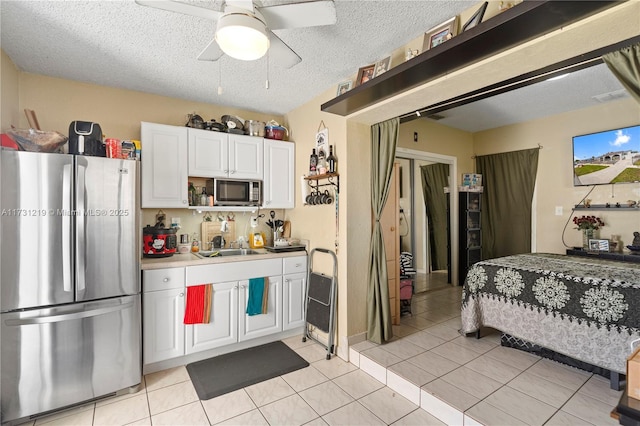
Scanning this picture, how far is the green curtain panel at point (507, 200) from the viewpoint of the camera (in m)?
4.48

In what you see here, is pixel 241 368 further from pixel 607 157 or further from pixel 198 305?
pixel 607 157

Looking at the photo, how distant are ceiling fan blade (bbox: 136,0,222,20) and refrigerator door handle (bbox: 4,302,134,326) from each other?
6.88 ft

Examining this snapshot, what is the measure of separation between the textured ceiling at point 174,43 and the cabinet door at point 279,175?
69cm

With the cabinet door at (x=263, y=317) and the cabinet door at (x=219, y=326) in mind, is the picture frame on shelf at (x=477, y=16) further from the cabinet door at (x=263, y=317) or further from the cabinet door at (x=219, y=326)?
the cabinet door at (x=219, y=326)

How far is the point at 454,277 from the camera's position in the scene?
4984 millimetres

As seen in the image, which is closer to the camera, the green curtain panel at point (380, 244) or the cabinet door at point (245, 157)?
the green curtain panel at point (380, 244)

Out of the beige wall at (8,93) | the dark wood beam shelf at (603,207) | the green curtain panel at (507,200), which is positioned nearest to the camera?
the beige wall at (8,93)

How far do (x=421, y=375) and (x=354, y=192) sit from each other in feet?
5.49

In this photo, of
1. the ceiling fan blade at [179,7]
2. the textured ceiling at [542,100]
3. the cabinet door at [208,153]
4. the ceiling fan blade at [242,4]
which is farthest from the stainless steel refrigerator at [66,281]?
the textured ceiling at [542,100]

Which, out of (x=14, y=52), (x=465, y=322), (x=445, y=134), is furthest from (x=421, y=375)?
(x=14, y=52)

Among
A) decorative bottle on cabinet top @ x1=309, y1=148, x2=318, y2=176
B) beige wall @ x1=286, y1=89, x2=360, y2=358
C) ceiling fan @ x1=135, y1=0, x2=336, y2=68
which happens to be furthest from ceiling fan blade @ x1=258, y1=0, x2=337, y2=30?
decorative bottle on cabinet top @ x1=309, y1=148, x2=318, y2=176

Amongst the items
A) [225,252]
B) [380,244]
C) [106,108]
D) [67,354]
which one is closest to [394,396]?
[380,244]

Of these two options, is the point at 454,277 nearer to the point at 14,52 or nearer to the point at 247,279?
the point at 247,279

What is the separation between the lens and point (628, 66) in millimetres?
1407
